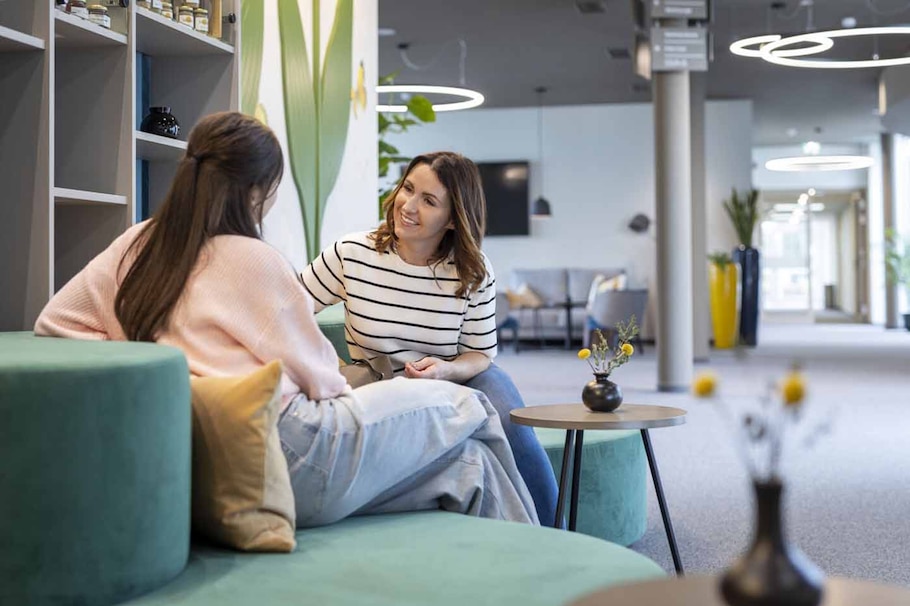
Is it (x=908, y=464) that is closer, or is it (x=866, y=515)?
(x=866, y=515)

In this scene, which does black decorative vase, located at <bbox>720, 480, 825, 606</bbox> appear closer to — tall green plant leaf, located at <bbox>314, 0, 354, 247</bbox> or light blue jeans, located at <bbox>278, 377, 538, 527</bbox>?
light blue jeans, located at <bbox>278, 377, 538, 527</bbox>

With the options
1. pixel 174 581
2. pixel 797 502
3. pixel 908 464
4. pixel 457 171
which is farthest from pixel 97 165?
pixel 908 464

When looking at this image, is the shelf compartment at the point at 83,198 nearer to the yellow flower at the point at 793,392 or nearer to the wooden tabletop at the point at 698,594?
the wooden tabletop at the point at 698,594

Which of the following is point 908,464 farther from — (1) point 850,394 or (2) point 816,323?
(2) point 816,323

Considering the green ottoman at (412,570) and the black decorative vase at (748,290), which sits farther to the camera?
the black decorative vase at (748,290)

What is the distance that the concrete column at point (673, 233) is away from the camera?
8.13m

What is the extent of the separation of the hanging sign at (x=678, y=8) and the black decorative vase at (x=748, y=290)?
5.08m

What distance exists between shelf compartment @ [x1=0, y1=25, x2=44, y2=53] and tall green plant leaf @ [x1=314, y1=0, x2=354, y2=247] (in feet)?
7.13

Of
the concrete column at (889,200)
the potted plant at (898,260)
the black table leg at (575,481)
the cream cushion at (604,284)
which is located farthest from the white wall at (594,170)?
the black table leg at (575,481)

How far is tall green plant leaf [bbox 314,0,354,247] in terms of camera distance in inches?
189

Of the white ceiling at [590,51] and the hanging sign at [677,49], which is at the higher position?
the white ceiling at [590,51]

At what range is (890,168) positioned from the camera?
1755 cm

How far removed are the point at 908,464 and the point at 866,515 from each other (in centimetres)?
122

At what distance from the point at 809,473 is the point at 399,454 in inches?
128
